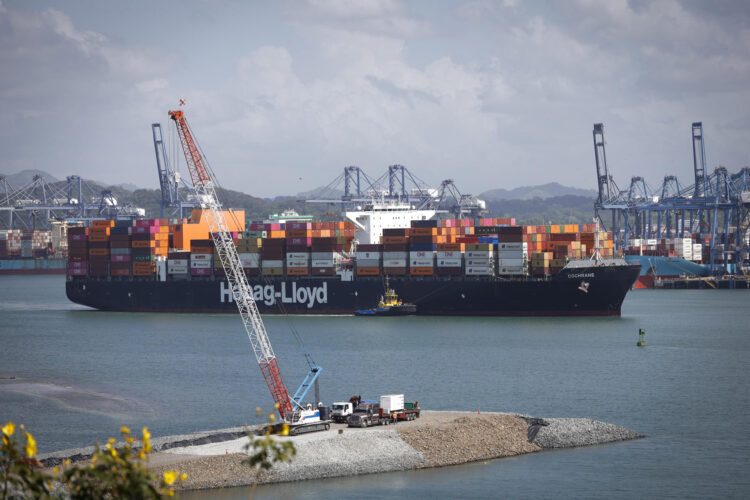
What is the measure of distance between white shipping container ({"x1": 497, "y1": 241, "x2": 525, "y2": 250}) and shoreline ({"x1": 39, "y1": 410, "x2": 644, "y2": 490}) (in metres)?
32.0

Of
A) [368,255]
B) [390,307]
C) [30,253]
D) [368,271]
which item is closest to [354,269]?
[368,271]

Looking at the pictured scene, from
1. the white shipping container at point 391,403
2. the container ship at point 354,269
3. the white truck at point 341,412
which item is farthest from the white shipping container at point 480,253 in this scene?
the white truck at point 341,412

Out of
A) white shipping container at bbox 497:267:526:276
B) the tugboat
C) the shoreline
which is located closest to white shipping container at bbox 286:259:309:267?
the tugboat

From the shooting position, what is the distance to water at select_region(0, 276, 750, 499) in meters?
22.4

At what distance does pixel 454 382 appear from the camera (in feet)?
116

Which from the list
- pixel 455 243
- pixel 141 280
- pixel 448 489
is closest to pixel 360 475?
pixel 448 489

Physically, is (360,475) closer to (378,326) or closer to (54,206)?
(378,326)

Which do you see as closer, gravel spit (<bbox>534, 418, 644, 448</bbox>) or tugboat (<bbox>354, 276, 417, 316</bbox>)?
gravel spit (<bbox>534, 418, 644, 448</bbox>)

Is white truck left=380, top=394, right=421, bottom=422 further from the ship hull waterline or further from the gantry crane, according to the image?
the ship hull waterline

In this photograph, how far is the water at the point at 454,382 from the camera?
22.4 meters

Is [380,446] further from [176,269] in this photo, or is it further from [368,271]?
[176,269]

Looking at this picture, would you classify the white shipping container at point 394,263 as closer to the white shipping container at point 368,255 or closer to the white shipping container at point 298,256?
the white shipping container at point 368,255

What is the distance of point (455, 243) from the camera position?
59750mm

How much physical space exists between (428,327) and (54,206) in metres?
116
